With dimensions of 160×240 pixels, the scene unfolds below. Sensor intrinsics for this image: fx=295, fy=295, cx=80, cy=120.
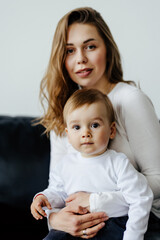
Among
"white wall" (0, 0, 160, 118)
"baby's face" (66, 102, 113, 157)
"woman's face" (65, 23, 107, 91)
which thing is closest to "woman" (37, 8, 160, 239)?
"woman's face" (65, 23, 107, 91)

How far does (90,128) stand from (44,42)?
1.21m

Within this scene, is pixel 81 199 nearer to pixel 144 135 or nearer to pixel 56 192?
pixel 56 192

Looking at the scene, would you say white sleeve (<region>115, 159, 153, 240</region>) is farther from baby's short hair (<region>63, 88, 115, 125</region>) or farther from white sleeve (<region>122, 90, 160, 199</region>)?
baby's short hair (<region>63, 88, 115, 125</region>)

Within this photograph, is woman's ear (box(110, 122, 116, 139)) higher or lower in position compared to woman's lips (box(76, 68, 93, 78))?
lower

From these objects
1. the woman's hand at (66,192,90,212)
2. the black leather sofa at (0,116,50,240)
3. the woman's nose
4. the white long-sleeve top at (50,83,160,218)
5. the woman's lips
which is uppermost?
the woman's nose

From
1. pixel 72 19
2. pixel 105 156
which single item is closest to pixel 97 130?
pixel 105 156

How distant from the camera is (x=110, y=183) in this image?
129cm

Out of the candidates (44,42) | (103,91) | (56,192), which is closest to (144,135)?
(103,91)

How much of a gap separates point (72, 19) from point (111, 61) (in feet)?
1.01

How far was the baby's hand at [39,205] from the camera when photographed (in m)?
1.30

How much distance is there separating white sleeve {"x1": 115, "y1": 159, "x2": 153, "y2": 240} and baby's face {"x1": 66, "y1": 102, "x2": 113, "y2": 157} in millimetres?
139

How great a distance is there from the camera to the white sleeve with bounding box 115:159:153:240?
3.82ft

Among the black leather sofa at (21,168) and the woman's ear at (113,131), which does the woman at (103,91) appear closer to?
the woman's ear at (113,131)

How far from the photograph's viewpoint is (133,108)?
1396mm
